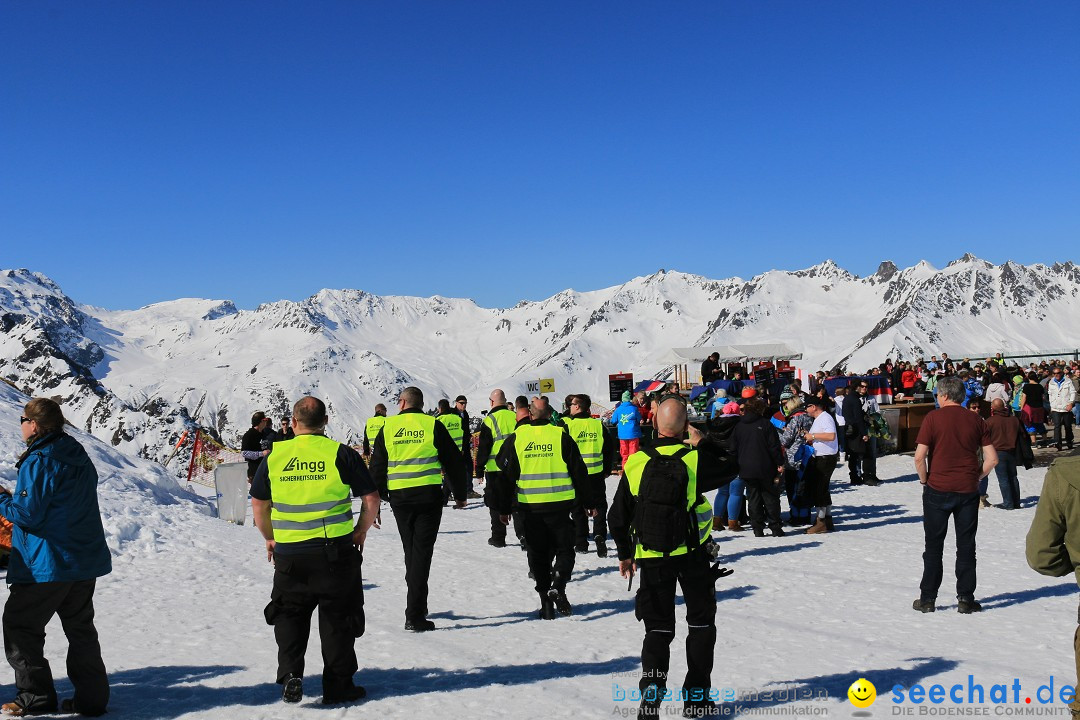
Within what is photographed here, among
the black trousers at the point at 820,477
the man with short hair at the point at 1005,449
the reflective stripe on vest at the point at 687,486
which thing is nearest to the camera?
the reflective stripe on vest at the point at 687,486

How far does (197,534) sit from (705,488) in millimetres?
8842

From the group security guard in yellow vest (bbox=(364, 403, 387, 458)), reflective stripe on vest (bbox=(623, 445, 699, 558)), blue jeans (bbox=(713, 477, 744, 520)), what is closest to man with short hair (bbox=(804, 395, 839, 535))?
blue jeans (bbox=(713, 477, 744, 520))

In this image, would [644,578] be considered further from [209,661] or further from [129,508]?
[129,508]

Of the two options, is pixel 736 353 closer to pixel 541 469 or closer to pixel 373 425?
pixel 373 425

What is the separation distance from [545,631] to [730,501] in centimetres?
597

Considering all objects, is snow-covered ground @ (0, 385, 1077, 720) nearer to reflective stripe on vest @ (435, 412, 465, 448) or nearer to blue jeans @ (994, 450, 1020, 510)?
blue jeans @ (994, 450, 1020, 510)

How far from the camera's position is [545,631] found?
301 inches

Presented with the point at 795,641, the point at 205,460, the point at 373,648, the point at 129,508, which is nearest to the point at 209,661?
the point at 373,648

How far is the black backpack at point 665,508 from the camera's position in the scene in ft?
17.2

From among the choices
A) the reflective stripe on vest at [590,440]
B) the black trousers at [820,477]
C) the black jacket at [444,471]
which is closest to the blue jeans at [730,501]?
the black trousers at [820,477]

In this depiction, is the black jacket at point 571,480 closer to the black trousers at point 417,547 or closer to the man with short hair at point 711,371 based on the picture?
the black trousers at point 417,547

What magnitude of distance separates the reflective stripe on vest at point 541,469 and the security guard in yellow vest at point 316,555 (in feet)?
8.71

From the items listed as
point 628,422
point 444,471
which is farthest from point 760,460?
point 444,471

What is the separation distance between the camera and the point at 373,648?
709 centimetres
